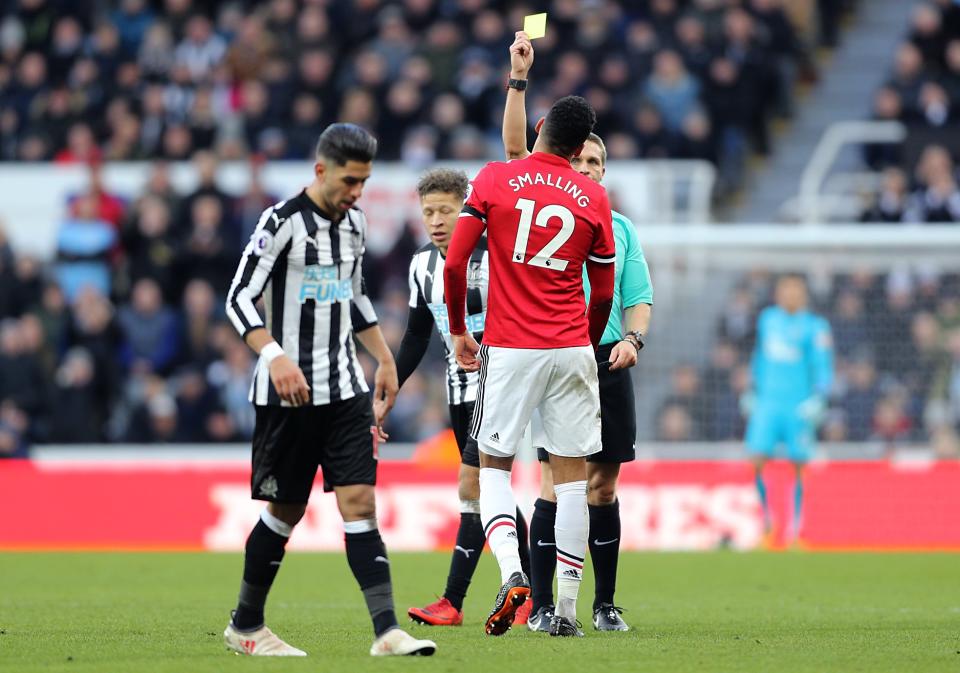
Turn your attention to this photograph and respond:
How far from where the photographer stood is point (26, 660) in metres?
6.20

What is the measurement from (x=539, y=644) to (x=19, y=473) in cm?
910

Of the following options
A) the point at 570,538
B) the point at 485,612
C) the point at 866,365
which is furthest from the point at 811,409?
the point at 570,538

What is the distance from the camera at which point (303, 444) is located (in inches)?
246

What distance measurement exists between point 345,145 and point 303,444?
117 centimetres

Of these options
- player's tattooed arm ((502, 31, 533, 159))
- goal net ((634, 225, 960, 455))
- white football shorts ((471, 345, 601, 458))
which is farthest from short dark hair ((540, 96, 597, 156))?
goal net ((634, 225, 960, 455))

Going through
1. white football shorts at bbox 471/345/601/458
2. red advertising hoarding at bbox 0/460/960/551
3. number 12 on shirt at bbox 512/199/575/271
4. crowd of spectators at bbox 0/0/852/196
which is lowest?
red advertising hoarding at bbox 0/460/960/551

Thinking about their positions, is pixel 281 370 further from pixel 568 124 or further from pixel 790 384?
pixel 790 384

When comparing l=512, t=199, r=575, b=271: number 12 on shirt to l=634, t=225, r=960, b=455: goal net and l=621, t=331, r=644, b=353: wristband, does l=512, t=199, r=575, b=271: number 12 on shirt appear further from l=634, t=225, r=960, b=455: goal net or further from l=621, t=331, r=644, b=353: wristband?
l=634, t=225, r=960, b=455: goal net

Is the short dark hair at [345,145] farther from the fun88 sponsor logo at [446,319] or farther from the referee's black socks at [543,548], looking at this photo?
the referee's black socks at [543,548]

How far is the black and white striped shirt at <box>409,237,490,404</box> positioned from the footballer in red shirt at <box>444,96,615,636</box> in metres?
1.04

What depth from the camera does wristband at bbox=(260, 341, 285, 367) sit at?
6.00 m

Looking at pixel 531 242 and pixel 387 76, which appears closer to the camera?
pixel 531 242

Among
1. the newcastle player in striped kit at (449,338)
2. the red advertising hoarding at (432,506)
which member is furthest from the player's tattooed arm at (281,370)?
the red advertising hoarding at (432,506)

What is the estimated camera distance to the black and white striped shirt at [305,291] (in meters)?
6.13
